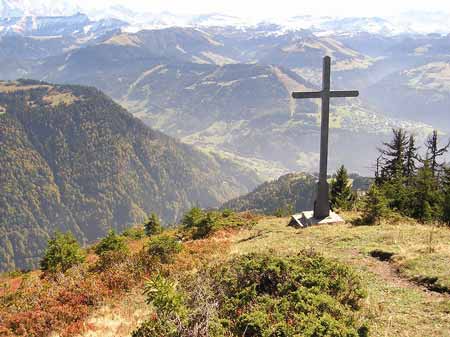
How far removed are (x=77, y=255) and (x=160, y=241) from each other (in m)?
13.6

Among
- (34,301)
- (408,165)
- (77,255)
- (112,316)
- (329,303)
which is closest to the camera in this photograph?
(329,303)

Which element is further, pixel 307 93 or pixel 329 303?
pixel 307 93

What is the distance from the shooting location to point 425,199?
35281mm

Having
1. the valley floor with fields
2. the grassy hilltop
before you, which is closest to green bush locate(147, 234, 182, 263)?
the grassy hilltop

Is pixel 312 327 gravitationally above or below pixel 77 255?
above

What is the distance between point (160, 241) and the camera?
72.3 ft

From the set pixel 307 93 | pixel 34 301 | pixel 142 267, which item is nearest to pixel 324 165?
pixel 307 93

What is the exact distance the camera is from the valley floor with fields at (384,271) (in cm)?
1185

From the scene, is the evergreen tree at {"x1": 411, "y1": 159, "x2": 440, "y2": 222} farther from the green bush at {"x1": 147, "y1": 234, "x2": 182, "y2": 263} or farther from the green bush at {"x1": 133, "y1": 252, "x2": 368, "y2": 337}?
the green bush at {"x1": 133, "y1": 252, "x2": 368, "y2": 337}

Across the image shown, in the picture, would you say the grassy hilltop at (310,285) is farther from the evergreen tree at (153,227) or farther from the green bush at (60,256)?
the evergreen tree at (153,227)

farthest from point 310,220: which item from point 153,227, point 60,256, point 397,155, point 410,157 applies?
point 410,157

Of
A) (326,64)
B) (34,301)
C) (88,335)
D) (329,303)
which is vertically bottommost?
(34,301)

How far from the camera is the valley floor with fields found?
11.9 metres

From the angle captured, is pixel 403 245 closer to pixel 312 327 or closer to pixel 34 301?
pixel 312 327
